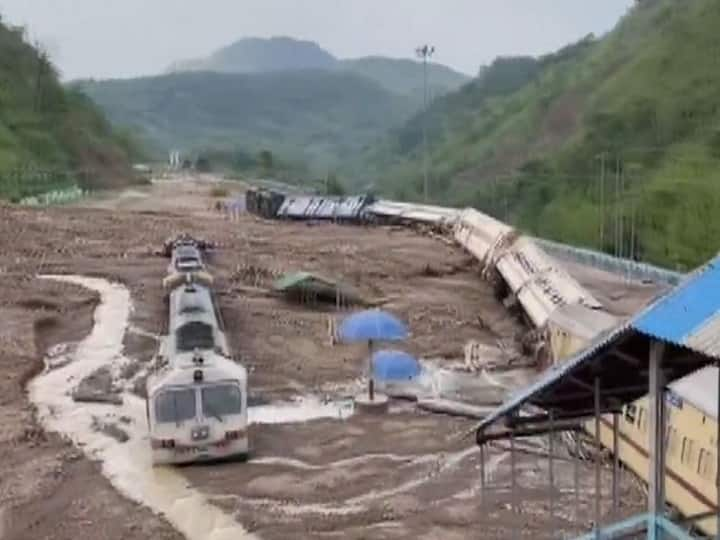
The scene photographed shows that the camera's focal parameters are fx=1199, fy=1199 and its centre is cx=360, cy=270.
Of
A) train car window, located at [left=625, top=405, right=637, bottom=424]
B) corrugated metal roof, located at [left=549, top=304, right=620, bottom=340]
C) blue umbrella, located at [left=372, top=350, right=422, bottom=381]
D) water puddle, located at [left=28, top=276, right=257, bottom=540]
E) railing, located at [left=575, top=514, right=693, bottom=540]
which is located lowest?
water puddle, located at [left=28, top=276, right=257, bottom=540]

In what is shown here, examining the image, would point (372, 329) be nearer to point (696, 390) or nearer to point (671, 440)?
point (671, 440)

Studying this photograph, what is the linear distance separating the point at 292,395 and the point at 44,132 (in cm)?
8390

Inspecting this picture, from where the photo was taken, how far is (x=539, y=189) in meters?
83.2

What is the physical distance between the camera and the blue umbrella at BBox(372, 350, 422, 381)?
29562mm

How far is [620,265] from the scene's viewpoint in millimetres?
45719

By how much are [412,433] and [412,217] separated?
1705 inches

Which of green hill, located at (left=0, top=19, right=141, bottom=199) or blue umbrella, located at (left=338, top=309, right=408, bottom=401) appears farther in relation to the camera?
green hill, located at (left=0, top=19, right=141, bottom=199)

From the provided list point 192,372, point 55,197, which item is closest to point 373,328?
point 192,372

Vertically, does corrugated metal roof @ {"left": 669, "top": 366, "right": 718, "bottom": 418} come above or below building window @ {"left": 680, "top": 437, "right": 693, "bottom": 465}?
above

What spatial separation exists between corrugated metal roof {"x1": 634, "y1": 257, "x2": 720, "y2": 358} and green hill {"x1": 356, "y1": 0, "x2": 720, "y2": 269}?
137 ft

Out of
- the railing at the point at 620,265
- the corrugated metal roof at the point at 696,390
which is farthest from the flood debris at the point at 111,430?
the railing at the point at 620,265

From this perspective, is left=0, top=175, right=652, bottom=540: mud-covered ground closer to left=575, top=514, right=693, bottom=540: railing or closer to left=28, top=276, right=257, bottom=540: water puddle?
left=28, top=276, right=257, bottom=540: water puddle

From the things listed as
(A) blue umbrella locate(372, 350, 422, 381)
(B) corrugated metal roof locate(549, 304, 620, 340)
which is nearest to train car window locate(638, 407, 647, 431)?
(B) corrugated metal roof locate(549, 304, 620, 340)

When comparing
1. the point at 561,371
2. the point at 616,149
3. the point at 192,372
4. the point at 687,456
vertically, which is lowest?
the point at 687,456
